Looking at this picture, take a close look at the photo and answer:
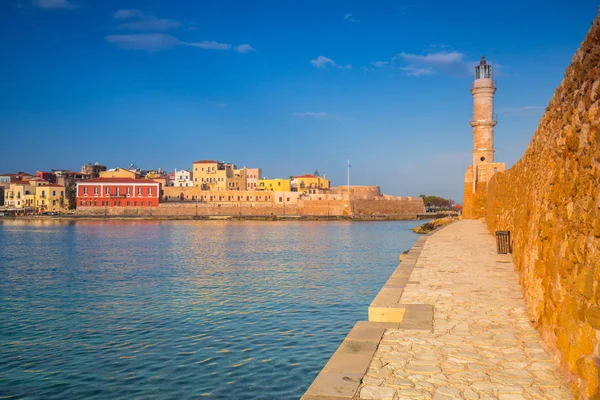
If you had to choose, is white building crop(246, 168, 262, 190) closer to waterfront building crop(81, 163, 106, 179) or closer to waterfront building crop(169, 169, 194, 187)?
waterfront building crop(169, 169, 194, 187)

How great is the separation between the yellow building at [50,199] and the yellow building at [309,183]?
45.1m

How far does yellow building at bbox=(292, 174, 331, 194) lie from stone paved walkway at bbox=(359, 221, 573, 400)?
328ft

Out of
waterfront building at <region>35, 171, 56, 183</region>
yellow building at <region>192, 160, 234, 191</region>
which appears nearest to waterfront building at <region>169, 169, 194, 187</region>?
yellow building at <region>192, 160, 234, 191</region>

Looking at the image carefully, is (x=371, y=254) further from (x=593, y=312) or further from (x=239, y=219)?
(x=239, y=219)

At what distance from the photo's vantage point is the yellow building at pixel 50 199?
10231cm

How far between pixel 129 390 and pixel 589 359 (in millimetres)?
6290

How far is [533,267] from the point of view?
749 cm

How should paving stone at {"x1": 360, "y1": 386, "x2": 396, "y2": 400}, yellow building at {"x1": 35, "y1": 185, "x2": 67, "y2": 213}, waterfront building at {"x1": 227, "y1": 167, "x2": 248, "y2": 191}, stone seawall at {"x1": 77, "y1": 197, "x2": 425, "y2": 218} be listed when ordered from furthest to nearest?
waterfront building at {"x1": 227, "y1": 167, "x2": 248, "y2": 191} → yellow building at {"x1": 35, "y1": 185, "x2": 67, "y2": 213} → stone seawall at {"x1": 77, "y1": 197, "x2": 425, "y2": 218} → paving stone at {"x1": 360, "y1": 386, "x2": 396, "y2": 400}

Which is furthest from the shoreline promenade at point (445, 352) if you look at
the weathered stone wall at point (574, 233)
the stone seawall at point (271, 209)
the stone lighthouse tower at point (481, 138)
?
the stone seawall at point (271, 209)

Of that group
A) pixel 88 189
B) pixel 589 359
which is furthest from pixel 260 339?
pixel 88 189

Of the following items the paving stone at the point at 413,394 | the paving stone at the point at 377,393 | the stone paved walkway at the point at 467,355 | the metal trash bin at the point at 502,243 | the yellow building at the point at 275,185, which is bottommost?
the paving stone at the point at 413,394

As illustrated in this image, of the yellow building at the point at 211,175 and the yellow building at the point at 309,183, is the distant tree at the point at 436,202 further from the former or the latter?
the yellow building at the point at 211,175

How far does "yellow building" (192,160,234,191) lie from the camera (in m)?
106

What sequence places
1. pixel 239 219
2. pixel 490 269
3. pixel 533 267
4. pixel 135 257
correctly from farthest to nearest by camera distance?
pixel 239 219 < pixel 135 257 < pixel 490 269 < pixel 533 267
